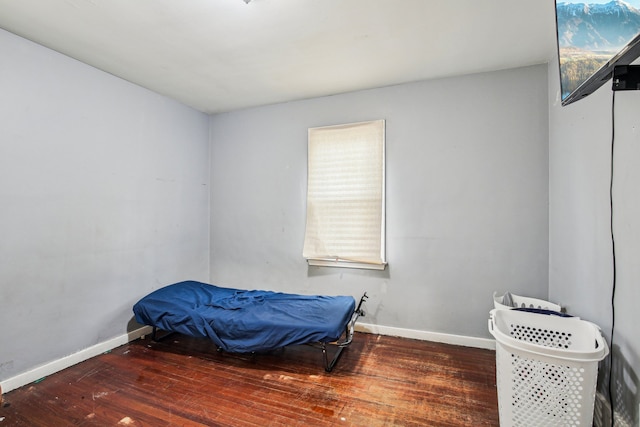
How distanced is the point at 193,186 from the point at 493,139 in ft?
10.9

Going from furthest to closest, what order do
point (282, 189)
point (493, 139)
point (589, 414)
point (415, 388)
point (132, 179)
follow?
point (282, 189)
point (132, 179)
point (493, 139)
point (415, 388)
point (589, 414)

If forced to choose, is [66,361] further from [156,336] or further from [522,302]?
[522,302]

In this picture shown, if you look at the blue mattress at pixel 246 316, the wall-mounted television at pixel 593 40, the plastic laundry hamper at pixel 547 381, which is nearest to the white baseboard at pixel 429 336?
the blue mattress at pixel 246 316

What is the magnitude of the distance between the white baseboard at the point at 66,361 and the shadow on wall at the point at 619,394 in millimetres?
3498

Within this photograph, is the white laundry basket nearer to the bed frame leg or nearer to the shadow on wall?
the shadow on wall

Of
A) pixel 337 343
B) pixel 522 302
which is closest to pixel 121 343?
pixel 337 343

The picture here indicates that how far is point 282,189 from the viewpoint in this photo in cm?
365

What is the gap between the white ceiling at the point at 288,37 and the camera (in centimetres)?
195

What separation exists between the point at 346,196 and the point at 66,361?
111 inches

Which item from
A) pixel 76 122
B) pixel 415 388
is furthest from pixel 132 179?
pixel 415 388

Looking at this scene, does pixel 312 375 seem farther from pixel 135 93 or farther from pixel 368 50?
pixel 135 93

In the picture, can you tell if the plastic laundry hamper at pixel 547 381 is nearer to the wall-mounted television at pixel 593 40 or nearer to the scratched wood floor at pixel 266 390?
the scratched wood floor at pixel 266 390

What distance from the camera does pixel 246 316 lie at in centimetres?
260

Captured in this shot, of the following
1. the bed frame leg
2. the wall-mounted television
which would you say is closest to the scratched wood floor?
the bed frame leg
